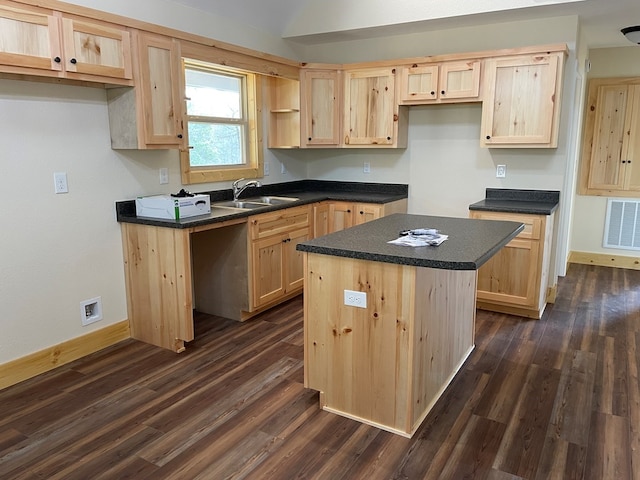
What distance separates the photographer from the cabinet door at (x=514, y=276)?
3789mm

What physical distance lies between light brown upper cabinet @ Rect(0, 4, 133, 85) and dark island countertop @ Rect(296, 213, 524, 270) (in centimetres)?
162

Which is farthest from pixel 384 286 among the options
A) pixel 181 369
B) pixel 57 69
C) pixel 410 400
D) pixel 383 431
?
pixel 57 69

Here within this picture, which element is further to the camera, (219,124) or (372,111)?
(372,111)

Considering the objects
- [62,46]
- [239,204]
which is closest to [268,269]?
[239,204]

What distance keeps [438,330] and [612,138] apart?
4.17 m

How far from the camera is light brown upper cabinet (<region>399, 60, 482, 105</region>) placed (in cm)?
400

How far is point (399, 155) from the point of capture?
479 centimetres

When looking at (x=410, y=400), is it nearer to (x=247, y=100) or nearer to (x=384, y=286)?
(x=384, y=286)

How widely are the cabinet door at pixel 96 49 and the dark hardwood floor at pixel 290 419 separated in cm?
181

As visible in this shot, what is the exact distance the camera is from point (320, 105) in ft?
15.2

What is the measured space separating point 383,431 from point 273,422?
0.55m

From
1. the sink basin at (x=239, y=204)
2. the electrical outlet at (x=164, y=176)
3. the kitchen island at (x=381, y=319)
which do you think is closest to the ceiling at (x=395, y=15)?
the electrical outlet at (x=164, y=176)

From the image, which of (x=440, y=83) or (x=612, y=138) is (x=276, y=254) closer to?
(x=440, y=83)

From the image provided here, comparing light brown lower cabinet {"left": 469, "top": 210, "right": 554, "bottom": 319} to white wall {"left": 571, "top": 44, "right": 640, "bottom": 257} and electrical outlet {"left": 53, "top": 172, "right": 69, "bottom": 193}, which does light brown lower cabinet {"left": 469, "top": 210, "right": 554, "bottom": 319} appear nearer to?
white wall {"left": 571, "top": 44, "right": 640, "bottom": 257}
